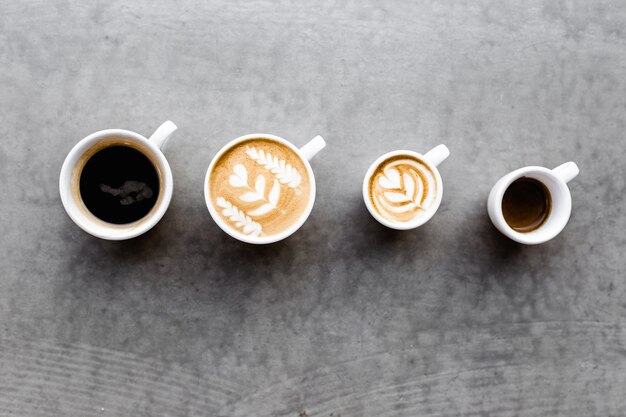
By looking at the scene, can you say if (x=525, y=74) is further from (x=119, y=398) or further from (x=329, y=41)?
(x=119, y=398)

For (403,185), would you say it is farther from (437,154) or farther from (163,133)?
(163,133)

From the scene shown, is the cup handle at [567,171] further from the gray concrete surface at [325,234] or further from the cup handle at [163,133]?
the cup handle at [163,133]

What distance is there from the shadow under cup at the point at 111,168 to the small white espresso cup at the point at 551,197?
74 cm

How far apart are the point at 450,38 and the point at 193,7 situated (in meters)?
0.63

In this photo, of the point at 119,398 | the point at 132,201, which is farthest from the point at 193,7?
the point at 119,398

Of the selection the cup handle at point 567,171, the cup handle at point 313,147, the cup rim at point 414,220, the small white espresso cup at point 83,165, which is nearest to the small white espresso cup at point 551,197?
the cup handle at point 567,171

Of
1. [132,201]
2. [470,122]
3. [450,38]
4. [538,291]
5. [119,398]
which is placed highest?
[450,38]

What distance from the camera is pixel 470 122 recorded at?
1475 mm

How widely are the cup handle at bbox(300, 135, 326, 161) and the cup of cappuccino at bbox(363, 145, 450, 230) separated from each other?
4.8 inches

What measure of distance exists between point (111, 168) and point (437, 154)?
73 cm

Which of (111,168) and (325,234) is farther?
(325,234)

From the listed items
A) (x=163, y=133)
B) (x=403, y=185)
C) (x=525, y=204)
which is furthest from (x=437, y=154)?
(x=163, y=133)

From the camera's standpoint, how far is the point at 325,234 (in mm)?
1450

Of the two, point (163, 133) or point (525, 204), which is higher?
point (163, 133)
